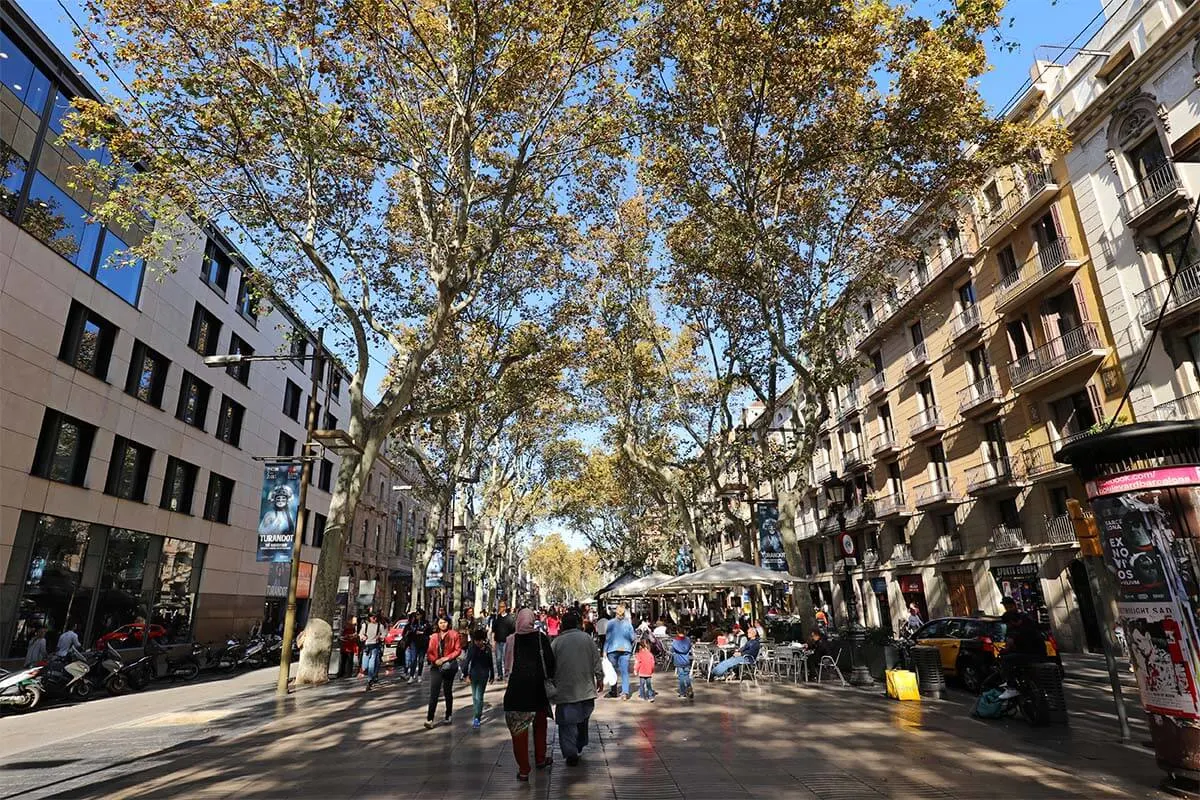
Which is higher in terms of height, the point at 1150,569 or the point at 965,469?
the point at 965,469

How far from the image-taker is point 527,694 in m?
6.64

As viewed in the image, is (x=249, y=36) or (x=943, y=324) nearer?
(x=249, y=36)

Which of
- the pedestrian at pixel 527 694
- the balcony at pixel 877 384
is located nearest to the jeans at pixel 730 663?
the pedestrian at pixel 527 694

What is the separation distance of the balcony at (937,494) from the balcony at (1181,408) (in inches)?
371

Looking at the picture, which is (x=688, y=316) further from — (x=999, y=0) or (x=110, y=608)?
(x=110, y=608)

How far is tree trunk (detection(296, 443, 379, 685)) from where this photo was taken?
13180 millimetres

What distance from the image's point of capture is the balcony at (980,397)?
23297mm

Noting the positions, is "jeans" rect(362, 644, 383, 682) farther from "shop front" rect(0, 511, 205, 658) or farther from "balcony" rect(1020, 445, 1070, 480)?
"balcony" rect(1020, 445, 1070, 480)

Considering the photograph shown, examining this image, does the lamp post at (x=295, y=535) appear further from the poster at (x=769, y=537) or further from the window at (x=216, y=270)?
the window at (x=216, y=270)

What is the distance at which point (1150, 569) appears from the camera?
6.09 meters

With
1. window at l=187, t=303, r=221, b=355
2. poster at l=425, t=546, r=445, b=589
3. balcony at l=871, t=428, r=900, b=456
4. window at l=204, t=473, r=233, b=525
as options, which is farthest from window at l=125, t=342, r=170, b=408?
balcony at l=871, t=428, r=900, b=456

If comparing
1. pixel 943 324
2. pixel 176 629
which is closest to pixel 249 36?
pixel 176 629

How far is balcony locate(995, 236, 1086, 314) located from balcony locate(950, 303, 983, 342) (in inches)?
44.6

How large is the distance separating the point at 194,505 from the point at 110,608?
202 inches
